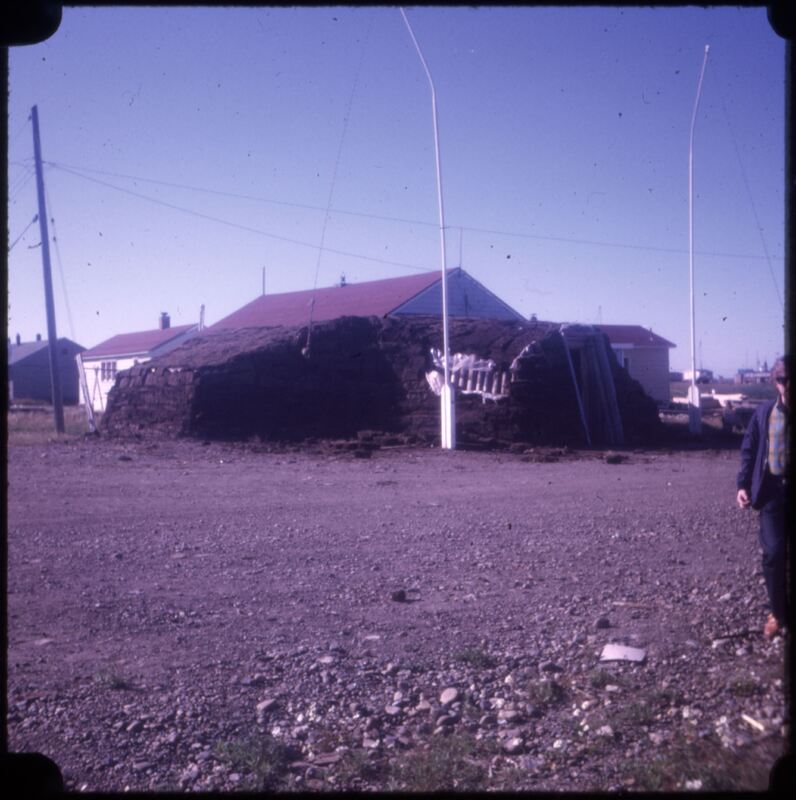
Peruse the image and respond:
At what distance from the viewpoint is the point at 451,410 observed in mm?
20453

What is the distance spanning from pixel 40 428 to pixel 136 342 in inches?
738

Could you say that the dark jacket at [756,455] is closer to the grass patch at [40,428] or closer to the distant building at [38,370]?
the grass patch at [40,428]

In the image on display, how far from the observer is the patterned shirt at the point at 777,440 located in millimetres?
5559

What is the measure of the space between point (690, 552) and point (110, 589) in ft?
17.8

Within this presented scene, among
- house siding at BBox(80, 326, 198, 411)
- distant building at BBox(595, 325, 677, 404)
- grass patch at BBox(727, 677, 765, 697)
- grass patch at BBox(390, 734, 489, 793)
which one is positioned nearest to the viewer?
grass patch at BBox(390, 734, 489, 793)

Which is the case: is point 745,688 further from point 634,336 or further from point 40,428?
point 634,336

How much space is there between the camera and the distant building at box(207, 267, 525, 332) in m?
31.0

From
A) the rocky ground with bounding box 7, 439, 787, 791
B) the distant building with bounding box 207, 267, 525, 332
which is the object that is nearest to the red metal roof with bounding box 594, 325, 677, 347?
the distant building with bounding box 207, 267, 525, 332

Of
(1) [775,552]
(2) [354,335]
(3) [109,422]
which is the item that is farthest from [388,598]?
(3) [109,422]

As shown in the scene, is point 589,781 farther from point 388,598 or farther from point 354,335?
point 354,335

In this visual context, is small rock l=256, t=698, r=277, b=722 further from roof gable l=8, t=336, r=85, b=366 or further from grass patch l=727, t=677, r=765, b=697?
roof gable l=8, t=336, r=85, b=366

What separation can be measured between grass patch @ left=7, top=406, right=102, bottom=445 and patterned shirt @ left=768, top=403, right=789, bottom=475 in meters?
19.8

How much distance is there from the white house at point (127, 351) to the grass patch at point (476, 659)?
3660cm

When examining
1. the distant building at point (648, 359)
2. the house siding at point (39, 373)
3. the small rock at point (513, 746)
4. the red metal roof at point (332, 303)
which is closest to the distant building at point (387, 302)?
the red metal roof at point (332, 303)
